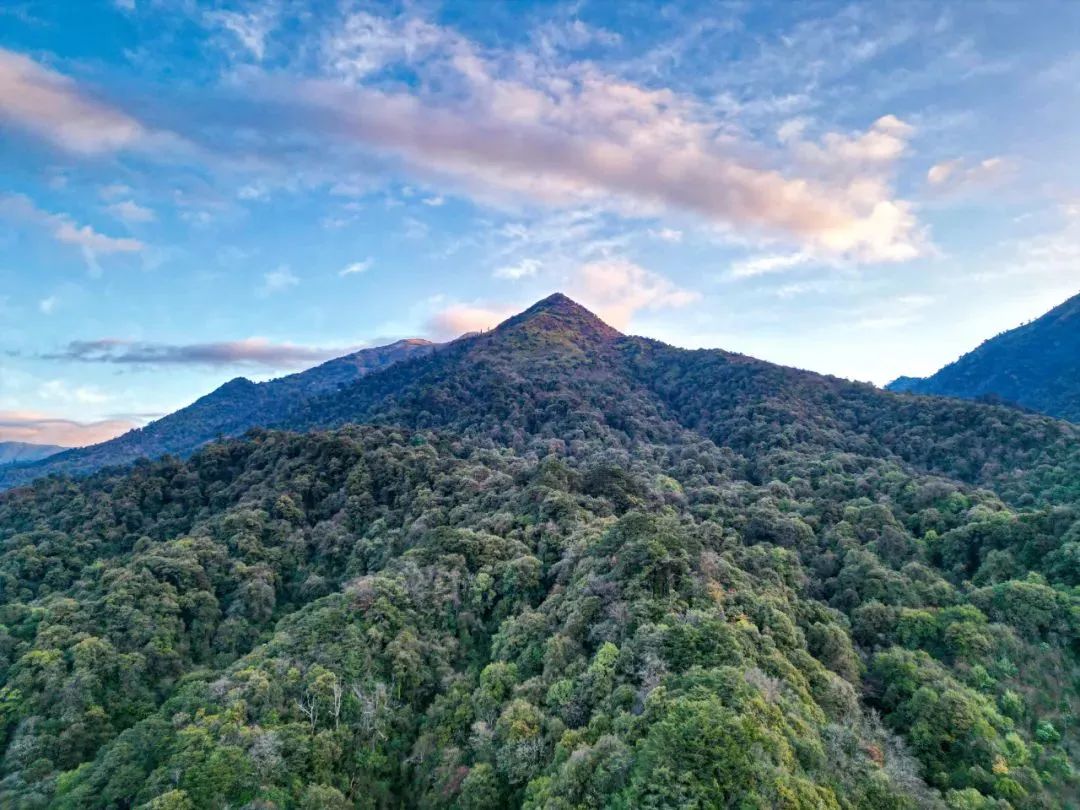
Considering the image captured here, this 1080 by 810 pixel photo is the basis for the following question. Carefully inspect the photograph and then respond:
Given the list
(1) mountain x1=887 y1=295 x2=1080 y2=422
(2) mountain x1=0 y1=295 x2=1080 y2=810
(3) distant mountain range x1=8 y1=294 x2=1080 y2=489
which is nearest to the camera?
(2) mountain x1=0 y1=295 x2=1080 y2=810

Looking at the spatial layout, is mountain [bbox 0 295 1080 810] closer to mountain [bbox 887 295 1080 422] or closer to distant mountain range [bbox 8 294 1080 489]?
distant mountain range [bbox 8 294 1080 489]

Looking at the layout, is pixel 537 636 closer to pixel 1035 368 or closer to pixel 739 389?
pixel 739 389

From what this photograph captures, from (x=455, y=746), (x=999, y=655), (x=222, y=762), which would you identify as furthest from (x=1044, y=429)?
(x=222, y=762)

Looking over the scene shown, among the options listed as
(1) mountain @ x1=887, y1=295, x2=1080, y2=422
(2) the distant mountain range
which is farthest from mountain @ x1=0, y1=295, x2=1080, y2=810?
(1) mountain @ x1=887, y1=295, x2=1080, y2=422

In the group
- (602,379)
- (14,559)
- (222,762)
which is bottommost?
(222,762)

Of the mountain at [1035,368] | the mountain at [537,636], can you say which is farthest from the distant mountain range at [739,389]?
the mountain at [537,636]

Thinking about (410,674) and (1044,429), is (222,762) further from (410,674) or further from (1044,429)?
(1044,429)
